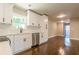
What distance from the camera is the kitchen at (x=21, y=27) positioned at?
1.85m

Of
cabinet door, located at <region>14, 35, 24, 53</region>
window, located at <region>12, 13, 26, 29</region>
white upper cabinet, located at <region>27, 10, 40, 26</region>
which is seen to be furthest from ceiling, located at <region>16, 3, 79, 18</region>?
cabinet door, located at <region>14, 35, 24, 53</region>

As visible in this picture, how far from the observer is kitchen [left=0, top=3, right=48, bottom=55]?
6.08 feet

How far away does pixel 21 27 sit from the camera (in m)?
1.97

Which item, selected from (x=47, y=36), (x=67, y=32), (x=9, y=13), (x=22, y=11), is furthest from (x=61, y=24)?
(x=9, y=13)

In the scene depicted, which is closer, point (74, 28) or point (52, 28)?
point (74, 28)

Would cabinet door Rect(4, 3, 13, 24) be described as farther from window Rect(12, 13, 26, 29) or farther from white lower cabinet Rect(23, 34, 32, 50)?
white lower cabinet Rect(23, 34, 32, 50)

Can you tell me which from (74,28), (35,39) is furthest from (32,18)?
(74,28)

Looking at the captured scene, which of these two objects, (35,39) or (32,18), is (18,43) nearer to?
(35,39)

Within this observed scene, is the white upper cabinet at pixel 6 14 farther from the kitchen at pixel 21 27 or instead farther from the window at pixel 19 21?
the window at pixel 19 21

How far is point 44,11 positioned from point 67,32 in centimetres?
63

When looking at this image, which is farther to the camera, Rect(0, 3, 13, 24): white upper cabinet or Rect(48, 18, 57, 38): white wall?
Rect(48, 18, 57, 38): white wall

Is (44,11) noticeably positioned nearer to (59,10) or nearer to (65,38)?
(59,10)

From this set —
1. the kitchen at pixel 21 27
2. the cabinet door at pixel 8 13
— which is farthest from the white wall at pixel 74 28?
the cabinet door at pixel 8 13

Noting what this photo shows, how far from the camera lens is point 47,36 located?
7.60ft
